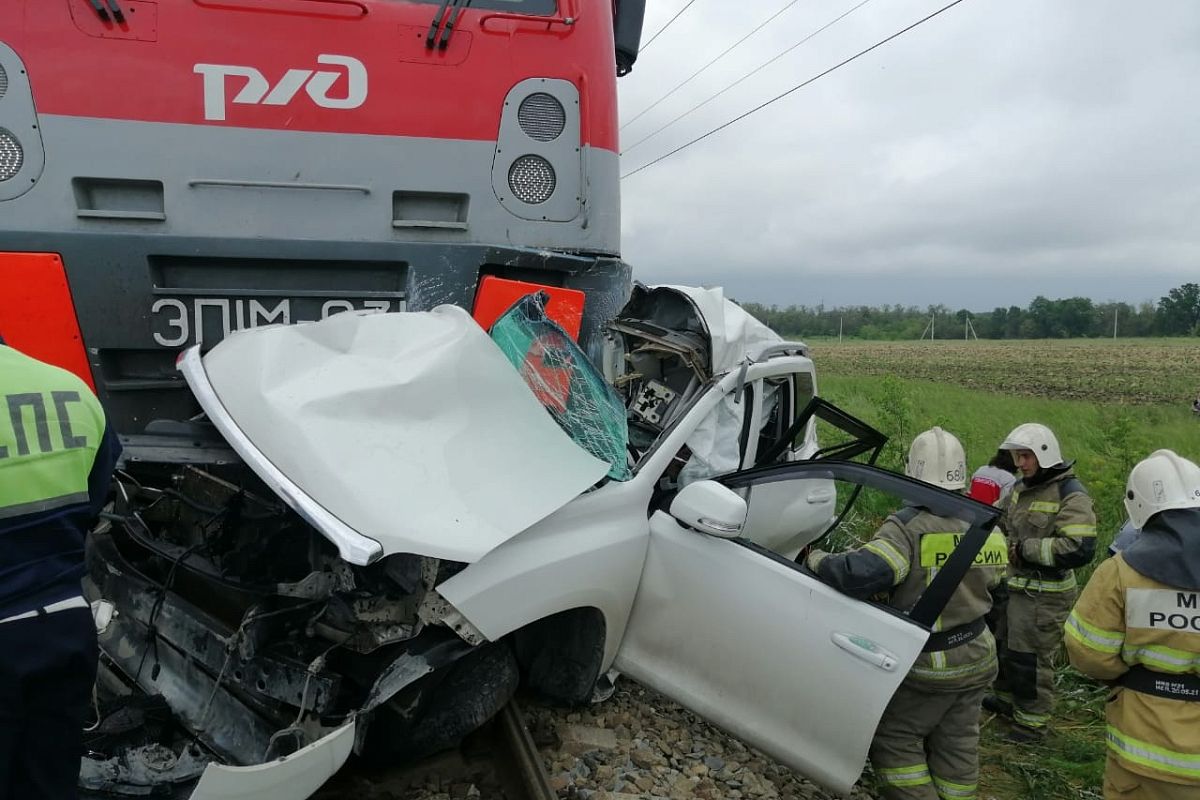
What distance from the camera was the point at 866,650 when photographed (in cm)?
312

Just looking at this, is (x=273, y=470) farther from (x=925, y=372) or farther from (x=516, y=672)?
(x=925, y=372)

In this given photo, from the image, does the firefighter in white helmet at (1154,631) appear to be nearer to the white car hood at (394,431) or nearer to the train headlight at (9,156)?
the white car hood at (394,431)

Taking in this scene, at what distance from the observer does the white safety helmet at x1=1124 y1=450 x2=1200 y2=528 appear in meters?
2.79

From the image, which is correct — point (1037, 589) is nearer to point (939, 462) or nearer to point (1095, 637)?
point (939, 462)

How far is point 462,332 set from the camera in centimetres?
315

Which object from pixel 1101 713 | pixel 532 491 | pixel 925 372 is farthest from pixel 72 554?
pixel 925 372

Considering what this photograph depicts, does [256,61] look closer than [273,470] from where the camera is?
No

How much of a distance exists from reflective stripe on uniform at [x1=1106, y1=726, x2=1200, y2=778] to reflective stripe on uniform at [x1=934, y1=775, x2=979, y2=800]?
692 millimetres

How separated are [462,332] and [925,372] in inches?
1252

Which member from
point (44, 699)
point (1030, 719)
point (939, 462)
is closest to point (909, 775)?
point (939, 462)

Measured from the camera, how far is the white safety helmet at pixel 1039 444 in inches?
185

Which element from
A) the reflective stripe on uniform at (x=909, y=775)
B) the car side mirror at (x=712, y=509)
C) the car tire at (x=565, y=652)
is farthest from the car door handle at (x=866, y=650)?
the car tire at (x=565, y=652)

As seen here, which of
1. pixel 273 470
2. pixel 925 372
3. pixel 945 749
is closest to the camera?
pixel 273 470

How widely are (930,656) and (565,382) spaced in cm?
178
